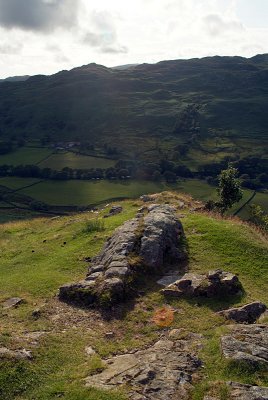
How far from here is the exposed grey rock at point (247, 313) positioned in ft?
63.8

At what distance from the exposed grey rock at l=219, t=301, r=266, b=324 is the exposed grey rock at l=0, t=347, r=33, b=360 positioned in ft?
→ 31.9

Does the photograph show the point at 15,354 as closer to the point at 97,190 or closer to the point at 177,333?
the point at 177,333

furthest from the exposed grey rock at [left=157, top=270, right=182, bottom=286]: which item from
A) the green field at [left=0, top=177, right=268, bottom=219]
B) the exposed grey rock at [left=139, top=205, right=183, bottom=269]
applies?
the green field at [left=0, top=177, right=268, bottom=219]

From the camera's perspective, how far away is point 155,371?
1527cm

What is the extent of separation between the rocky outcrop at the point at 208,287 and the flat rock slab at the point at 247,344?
435cm

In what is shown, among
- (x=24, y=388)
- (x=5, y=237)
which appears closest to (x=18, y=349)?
(x=24, y=388)

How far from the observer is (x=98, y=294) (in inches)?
860

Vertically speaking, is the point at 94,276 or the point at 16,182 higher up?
the point at 94,276

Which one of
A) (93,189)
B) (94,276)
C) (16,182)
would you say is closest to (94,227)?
(94,276)

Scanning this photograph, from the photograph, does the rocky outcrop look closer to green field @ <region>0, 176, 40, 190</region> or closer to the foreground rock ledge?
the foreground rock ledge

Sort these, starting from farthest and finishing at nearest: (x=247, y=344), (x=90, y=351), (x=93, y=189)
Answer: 1. (x=93, y=189)
2. (x=90, y=351)
3. (x=247, y=344)

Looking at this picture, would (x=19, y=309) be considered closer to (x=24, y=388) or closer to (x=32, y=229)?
(x=24, y=388)

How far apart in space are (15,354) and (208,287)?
36.3 feet

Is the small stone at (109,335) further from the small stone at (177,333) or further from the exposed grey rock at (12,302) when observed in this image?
the exposed grey rock at (12,302)
